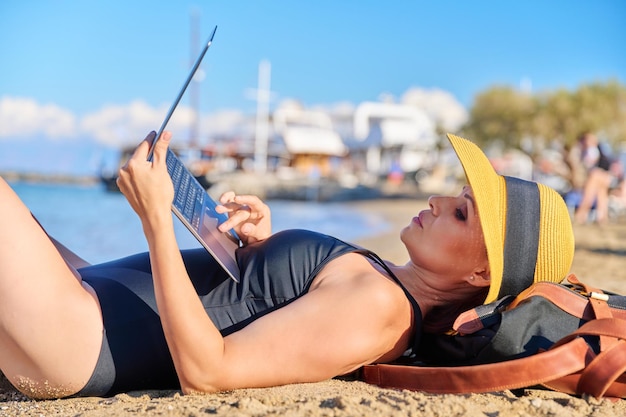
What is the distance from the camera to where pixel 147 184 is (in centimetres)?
192

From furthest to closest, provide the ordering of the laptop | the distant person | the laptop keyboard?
the distant person → the laptop keyboard → the laptop

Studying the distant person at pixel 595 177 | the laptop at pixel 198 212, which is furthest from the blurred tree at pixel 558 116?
the laptop at pixel 198 212

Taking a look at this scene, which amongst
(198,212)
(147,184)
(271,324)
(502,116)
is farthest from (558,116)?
(147,184)

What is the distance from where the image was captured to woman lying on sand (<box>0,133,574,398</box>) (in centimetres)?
201

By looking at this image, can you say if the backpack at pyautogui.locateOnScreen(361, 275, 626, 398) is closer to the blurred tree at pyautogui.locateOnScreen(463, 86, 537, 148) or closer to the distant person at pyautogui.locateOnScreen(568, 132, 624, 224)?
the distant person at pyautogui.locateOnScreen(568, 132, 624, 224)

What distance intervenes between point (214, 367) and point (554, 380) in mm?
1059

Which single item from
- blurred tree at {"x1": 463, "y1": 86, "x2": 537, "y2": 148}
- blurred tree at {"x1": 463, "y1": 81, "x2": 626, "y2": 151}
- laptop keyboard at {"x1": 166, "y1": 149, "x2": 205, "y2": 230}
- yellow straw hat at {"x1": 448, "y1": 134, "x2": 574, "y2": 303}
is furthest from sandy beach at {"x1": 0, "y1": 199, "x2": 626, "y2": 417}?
blurred tree at {"x1": 463, "y1": 86, "x2": 537, "y2": 148}

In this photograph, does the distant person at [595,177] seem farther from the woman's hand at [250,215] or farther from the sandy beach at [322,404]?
the sandy beach at [322,404]

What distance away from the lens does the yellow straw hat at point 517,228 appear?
230 centimetres

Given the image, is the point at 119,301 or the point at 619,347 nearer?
the point at 619,347

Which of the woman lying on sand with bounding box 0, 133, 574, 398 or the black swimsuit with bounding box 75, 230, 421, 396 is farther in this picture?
the black swimsuit with bounding box 75, 230, 421, 396

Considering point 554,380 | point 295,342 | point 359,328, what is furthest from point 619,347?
point 295,342

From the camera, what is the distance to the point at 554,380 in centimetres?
220

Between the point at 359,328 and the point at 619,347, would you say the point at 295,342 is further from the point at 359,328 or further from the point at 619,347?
the point at 619,347
